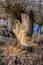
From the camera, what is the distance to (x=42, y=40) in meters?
4.17

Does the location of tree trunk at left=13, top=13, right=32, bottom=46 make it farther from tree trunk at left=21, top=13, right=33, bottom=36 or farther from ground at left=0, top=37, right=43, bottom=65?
ground at left=0, top=37, right=43, bottom=65

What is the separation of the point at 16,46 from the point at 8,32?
1.66 ft

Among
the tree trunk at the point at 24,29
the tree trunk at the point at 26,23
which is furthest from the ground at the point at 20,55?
the tree trunk at the point at 26,23

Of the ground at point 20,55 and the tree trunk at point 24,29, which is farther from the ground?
the tree trunk at point 24,29

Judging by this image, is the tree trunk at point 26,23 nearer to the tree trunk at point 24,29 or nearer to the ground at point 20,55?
the tree trunk at point 24,29

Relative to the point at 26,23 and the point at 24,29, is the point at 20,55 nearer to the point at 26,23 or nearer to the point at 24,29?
the point at 24,29

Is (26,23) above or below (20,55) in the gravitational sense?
above

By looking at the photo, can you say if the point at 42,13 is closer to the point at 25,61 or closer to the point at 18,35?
the point at 18,35

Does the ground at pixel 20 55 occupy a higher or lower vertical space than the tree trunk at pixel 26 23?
lower

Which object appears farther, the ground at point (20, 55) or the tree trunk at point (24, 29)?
the tree trunk at point (24, 29)

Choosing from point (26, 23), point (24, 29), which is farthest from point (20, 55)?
point (26, 23)

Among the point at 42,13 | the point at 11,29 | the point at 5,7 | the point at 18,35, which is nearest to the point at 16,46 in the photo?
the point at 18,35

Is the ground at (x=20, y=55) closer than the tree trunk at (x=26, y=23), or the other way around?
the ground at (x=20, y=55)

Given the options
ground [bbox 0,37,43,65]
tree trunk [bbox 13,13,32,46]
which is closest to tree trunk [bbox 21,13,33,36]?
tree trunk [bbox 13,13,32,46]
